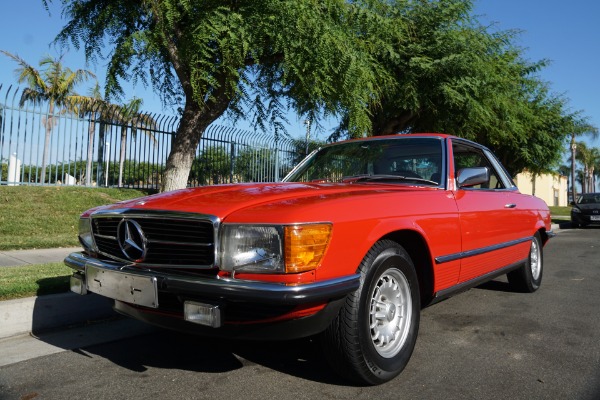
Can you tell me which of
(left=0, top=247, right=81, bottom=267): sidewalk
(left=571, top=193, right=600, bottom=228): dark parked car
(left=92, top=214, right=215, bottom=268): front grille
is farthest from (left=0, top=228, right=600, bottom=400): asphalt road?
(left=571, top=193, right=600, bottom=228): dark parked car

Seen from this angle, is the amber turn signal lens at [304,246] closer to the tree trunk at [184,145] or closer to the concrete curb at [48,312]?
the concrete curb at [48,312]

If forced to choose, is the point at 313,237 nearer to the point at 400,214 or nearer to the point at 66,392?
the point at 400,214

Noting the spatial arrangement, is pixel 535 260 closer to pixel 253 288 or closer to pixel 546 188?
pixel 253 288

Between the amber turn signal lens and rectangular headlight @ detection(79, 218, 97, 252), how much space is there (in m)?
1.57

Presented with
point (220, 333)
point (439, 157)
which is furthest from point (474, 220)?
point (220, 333)

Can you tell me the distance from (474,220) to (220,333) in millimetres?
2348

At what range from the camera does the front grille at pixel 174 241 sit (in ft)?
8.65

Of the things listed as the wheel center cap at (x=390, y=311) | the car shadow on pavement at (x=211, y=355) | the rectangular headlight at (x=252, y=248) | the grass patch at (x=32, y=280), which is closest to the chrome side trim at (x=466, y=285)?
the wheel center cap at (x=390, y=311)

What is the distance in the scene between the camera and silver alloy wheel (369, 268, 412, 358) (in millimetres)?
3033

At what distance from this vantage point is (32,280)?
4668 mm

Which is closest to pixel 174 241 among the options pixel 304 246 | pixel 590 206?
pixel 304 246

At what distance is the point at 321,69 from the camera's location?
7.47 metres

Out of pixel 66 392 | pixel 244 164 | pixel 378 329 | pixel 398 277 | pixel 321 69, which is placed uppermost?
pixel 321 69

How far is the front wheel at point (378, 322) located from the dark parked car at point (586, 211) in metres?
19.2
